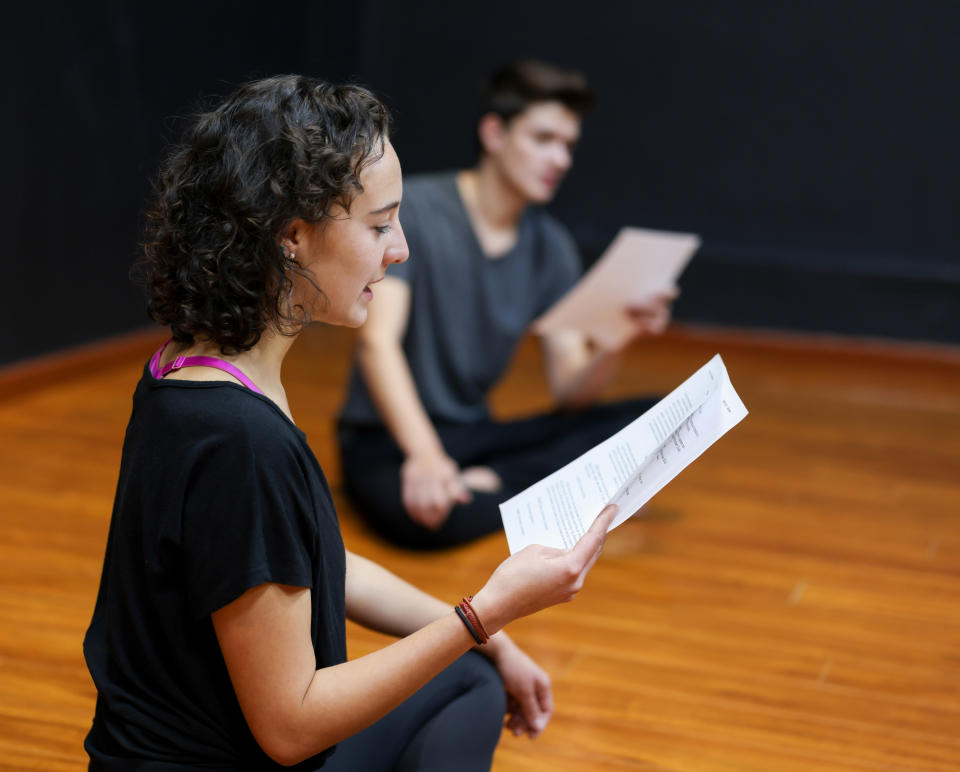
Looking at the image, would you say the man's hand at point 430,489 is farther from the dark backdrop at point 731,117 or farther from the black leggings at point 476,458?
the dark backdrop at point 731,117

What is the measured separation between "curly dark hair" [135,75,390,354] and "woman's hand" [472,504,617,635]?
27cm

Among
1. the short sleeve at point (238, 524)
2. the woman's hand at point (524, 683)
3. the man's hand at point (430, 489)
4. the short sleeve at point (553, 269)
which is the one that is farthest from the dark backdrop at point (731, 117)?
the short sleeve at point (238, 524)

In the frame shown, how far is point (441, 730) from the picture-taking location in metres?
1.20

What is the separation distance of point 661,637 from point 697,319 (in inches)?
103

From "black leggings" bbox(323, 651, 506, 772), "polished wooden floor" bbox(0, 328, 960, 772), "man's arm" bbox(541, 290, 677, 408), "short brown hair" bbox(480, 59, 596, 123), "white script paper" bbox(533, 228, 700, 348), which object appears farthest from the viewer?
"man's arm" bbox(541, 290, 677, 408)

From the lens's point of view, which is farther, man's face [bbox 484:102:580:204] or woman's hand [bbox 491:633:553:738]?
man's face [bbox 484:102:580:204]

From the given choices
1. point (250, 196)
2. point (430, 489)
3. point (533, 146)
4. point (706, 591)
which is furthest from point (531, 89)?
point (250, 196)

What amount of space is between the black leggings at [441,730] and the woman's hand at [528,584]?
0.29 metres

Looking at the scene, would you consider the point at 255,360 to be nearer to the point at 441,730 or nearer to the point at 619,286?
the point at 441,730

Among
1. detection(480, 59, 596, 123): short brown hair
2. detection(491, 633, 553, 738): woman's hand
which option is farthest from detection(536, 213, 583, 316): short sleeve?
detection(491, 633, 553, 738): woman's hand

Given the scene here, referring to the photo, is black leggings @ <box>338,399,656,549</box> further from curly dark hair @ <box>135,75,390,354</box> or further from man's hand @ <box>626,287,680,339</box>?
curly dark hair @ <box>135,75,390,354</box>

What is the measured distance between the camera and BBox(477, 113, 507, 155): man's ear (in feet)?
7.86

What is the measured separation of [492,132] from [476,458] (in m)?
0.68

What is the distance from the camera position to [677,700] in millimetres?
1699
